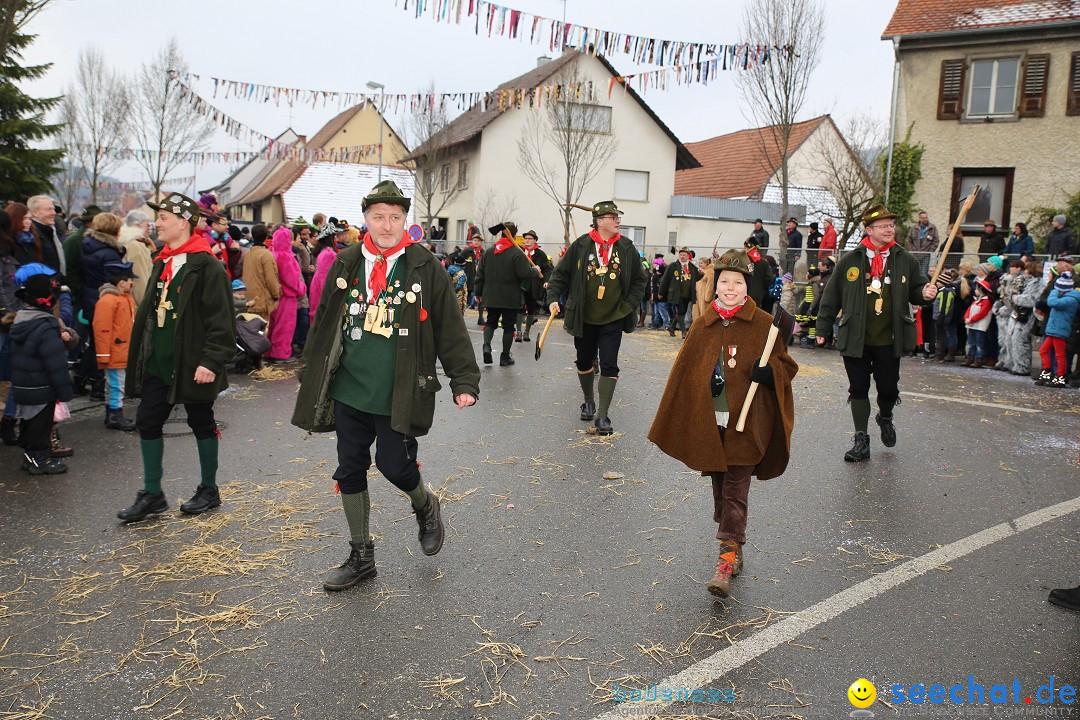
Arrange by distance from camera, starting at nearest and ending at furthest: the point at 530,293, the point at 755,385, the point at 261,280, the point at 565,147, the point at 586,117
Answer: the point at 755,385, the point at 261,280, the point at 530,293, the point at 565,147, the point at 586,117

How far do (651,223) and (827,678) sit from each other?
107 ft

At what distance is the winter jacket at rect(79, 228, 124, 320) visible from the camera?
8.30m

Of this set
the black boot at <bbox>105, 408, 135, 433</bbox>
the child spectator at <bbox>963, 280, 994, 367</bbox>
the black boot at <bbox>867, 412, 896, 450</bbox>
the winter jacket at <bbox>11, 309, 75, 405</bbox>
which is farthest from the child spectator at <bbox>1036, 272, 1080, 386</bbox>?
the winter jacket at <bbox>11, 309, 75, 405</bbox>

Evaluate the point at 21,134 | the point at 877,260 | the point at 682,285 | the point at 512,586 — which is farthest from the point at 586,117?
the point at 512,586

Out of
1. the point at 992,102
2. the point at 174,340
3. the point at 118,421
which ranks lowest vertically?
the point at 118,421

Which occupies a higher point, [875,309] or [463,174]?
[463,174]

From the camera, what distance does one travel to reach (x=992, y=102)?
74.2 feet

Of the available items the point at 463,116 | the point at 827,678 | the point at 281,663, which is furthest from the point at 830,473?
the point at 463,116

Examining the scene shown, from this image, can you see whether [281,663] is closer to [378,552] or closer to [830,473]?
[378,552]

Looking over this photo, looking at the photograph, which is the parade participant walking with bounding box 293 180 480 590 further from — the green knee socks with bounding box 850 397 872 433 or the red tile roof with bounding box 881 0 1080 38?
the red tile roof with bounding box 881 0 1080 38

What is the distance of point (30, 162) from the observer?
76.1 ft

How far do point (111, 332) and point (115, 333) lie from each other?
34 mm

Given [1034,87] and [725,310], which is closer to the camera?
[725,310]

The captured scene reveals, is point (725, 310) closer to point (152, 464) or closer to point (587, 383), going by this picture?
point (152, 464)
